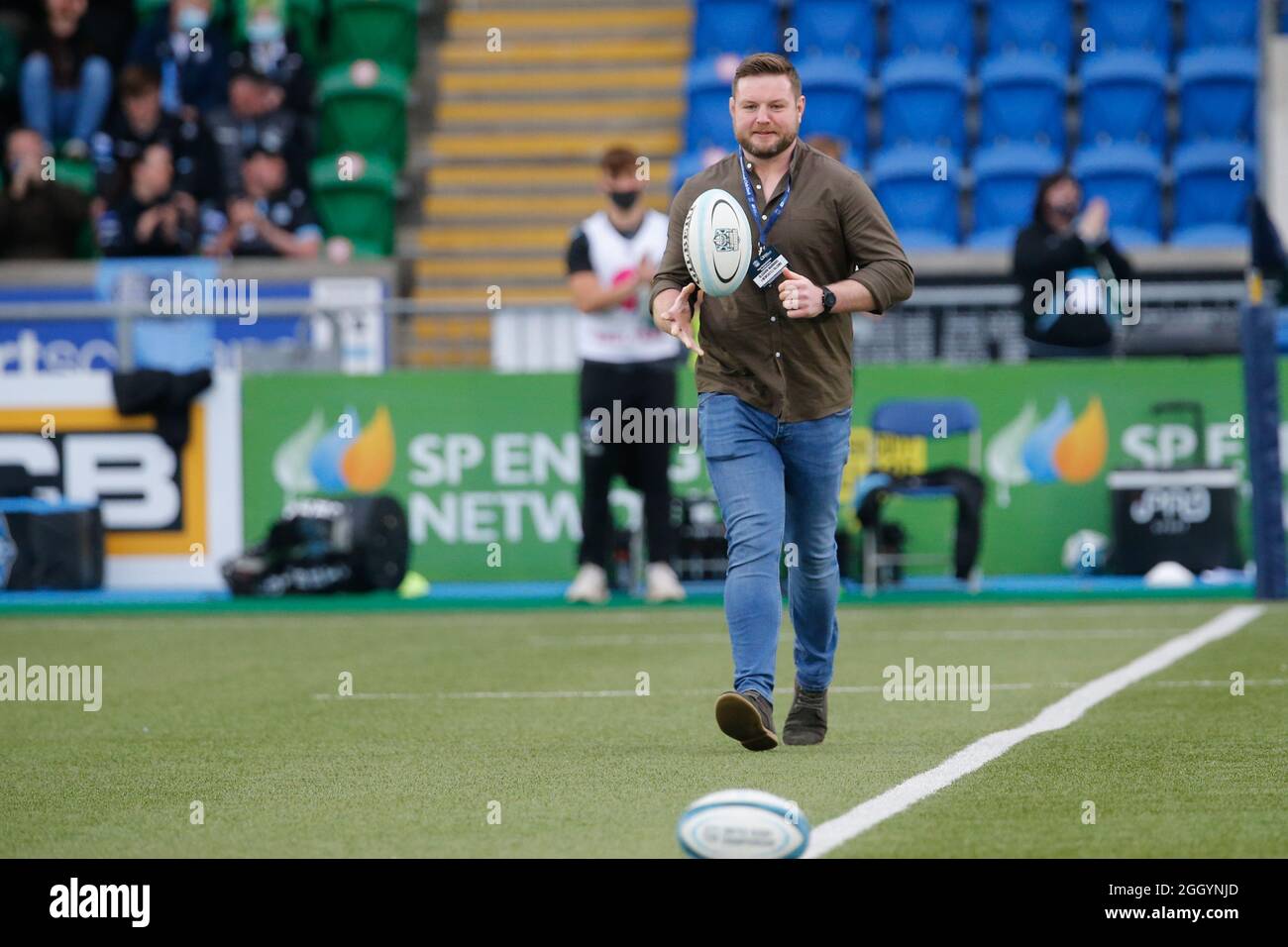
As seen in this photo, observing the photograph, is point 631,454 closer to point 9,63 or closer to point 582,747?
point 582,747

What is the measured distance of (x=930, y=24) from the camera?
2073 cm

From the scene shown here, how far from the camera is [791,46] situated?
17.8 meters

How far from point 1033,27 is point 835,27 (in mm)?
1793

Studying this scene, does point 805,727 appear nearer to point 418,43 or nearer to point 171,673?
point 171,673

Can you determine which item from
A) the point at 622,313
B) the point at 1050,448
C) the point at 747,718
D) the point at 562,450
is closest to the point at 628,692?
the point at 747,718

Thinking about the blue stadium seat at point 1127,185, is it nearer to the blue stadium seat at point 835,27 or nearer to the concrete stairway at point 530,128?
the blue stadium seat at point 835,27

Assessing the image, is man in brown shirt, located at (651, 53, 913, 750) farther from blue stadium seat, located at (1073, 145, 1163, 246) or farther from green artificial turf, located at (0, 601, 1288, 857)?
blue stadium seat, located at (1073, 145, 1163, 246)

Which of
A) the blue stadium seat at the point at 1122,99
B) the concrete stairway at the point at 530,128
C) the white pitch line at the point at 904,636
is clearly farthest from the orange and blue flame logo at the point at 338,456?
the blue stadium seat at the point at 1122,99

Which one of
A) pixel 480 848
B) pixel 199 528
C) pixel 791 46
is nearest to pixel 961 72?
pixel 791 46

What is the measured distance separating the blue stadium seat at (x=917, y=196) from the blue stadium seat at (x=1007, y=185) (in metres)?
0.24

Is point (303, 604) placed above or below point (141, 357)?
below

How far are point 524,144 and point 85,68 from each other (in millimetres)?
4071

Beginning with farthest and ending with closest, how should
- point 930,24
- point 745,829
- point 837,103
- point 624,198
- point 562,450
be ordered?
point 930,24 → point 837,103 → point 562,450 → point 624,198 → point 745,829

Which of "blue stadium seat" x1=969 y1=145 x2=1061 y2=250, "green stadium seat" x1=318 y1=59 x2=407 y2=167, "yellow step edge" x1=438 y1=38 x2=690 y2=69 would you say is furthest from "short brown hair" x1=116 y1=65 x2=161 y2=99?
"blue stadium seat" x1=969 y1=145 x2=1061 y2=250
